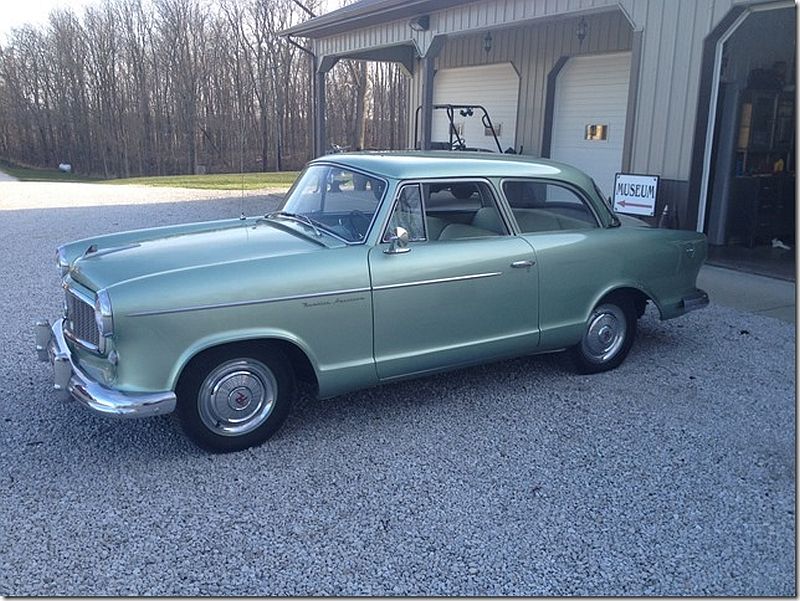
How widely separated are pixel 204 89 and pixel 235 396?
120 feet

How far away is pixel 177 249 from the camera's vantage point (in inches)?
158

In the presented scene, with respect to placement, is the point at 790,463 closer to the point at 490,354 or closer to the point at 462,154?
the point at 490,354

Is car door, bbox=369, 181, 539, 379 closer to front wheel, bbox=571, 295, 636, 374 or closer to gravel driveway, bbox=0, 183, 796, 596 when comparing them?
gravel driveway, bbox=0, 183, 796, 596

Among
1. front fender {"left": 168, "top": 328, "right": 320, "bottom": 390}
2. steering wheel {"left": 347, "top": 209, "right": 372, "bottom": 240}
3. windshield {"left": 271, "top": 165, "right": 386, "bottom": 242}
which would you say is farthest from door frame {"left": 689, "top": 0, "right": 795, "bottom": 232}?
front fender {"left": 168, "top": 328, "right": 320, "bottom": 390}

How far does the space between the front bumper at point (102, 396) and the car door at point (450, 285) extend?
4.03ft

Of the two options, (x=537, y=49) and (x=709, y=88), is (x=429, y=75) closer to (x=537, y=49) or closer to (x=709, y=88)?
(x=537, y=49)

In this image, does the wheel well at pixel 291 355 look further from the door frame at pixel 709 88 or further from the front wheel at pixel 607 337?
the door frame at pixel 709 88

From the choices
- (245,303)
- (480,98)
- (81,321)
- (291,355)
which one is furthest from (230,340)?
(480,98)

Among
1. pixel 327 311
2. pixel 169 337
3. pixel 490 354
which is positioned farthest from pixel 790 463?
pixel 169 337

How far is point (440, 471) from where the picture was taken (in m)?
3.63

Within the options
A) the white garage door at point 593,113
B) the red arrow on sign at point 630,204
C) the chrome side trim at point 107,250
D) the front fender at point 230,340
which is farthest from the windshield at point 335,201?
the white garage door at point 593,113

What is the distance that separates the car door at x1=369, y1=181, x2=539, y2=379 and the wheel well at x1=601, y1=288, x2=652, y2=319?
0.79 meters

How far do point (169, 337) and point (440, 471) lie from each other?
1.53m

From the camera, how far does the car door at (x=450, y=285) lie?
4008 mm
